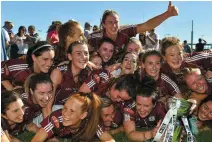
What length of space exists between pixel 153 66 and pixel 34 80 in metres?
1.67

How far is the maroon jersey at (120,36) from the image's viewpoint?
19.5 feet

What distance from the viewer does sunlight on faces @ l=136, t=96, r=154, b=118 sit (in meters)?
4.09

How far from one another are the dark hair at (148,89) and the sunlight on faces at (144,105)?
4 centimetres

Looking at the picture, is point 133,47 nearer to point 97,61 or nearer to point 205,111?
point 97,61

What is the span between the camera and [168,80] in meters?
4.77

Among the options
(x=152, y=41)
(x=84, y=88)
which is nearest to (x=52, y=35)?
(x=84, y=88)

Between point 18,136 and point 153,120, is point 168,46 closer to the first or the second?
point 153,120

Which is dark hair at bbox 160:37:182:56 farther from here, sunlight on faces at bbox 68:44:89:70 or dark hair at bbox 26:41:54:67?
dark hair at bbox 26:41:54:67

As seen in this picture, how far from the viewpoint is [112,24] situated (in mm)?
5840

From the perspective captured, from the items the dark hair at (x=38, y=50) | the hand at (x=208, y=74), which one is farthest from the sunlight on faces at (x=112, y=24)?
the hand at (x=208, y=74)

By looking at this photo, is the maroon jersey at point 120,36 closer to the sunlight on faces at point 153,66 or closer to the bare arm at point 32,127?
the sunlight on faces at point 153,66

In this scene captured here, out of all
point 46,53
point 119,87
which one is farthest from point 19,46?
point 119,87

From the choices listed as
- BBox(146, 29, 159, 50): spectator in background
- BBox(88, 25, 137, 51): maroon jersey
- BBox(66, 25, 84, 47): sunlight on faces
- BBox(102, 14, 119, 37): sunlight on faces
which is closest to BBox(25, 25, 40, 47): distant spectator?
BBox(146, 29, 159, 50): spectator in background

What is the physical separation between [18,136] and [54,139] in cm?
64
